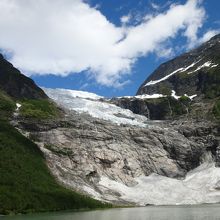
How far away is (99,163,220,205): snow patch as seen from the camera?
17212 centimetres

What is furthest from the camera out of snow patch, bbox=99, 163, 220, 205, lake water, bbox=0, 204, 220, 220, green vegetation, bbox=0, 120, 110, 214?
snow patch, bbox=99, 163, 220, 205

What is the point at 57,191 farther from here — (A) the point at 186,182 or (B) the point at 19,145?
(A) the point at 186,182

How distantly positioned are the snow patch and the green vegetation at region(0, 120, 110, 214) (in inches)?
980

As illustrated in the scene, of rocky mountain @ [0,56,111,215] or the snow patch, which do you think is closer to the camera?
rocky mountain @ [0,56,111,215]

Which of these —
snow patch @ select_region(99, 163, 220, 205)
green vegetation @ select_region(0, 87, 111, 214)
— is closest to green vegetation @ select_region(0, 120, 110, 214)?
green vegetation @ select_region(0, 87, 111, 214)

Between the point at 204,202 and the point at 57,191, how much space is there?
2251 inches

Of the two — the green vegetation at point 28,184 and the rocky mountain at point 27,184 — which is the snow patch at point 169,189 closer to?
the green vegetation at point 28,184

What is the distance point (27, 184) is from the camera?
14662 cm

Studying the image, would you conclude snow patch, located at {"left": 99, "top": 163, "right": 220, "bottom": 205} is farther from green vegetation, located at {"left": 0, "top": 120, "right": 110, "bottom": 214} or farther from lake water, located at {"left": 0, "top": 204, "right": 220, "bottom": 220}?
lake water, located at {"left": 0, "top": 204, "right": 220, "bottom": 220}

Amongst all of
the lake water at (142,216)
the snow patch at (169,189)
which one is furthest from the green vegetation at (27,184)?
the snow patch at (169,189)

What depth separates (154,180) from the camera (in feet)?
634

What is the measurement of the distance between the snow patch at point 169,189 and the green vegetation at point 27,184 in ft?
81.7

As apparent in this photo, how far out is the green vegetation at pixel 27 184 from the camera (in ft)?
435

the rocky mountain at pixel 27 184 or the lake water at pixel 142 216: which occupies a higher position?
the rocky mountain at pixel 27 184
